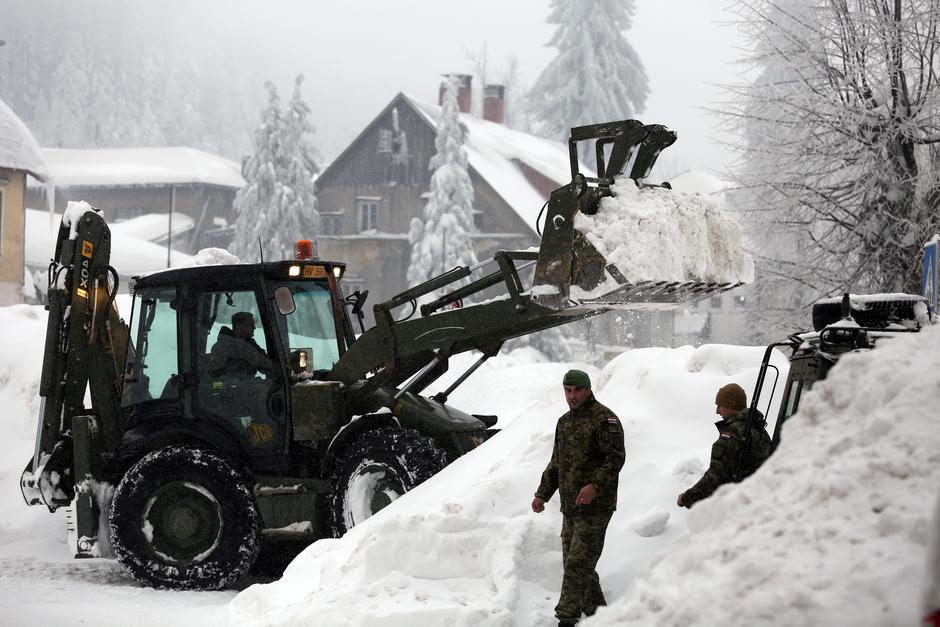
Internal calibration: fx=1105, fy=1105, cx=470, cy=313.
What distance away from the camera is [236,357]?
29.8ft

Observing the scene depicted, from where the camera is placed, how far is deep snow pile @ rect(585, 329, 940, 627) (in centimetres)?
305

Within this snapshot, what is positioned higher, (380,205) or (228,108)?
(228,108)

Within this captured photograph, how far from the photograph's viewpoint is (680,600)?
11.5 ft

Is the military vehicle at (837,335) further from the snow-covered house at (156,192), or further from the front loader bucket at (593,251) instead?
the snow-covered house at (156,192)

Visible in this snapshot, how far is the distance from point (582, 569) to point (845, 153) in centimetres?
1069

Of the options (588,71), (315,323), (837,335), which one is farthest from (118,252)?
(837,335)

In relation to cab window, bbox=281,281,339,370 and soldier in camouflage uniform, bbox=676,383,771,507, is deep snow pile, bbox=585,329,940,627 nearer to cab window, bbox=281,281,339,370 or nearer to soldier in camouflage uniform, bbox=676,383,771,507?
soldier in camouflage uniform, bbox=676,383,771,507

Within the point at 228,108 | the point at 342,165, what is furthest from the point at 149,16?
the point at 342,165

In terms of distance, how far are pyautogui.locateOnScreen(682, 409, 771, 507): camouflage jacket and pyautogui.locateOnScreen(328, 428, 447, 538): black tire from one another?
2823 mm

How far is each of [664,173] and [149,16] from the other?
59286 millimetres

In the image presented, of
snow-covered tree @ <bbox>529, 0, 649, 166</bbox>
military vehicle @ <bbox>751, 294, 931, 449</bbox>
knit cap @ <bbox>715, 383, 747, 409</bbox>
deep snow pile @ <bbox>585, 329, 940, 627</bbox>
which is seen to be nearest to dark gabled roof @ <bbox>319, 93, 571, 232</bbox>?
snow-covered tree @ <bbox>529, 0, 649, 166</bbox>

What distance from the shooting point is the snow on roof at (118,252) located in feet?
136

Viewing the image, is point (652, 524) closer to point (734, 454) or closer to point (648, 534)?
point (648, 534)

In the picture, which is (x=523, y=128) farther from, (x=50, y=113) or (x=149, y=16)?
(x=149, y=16)
